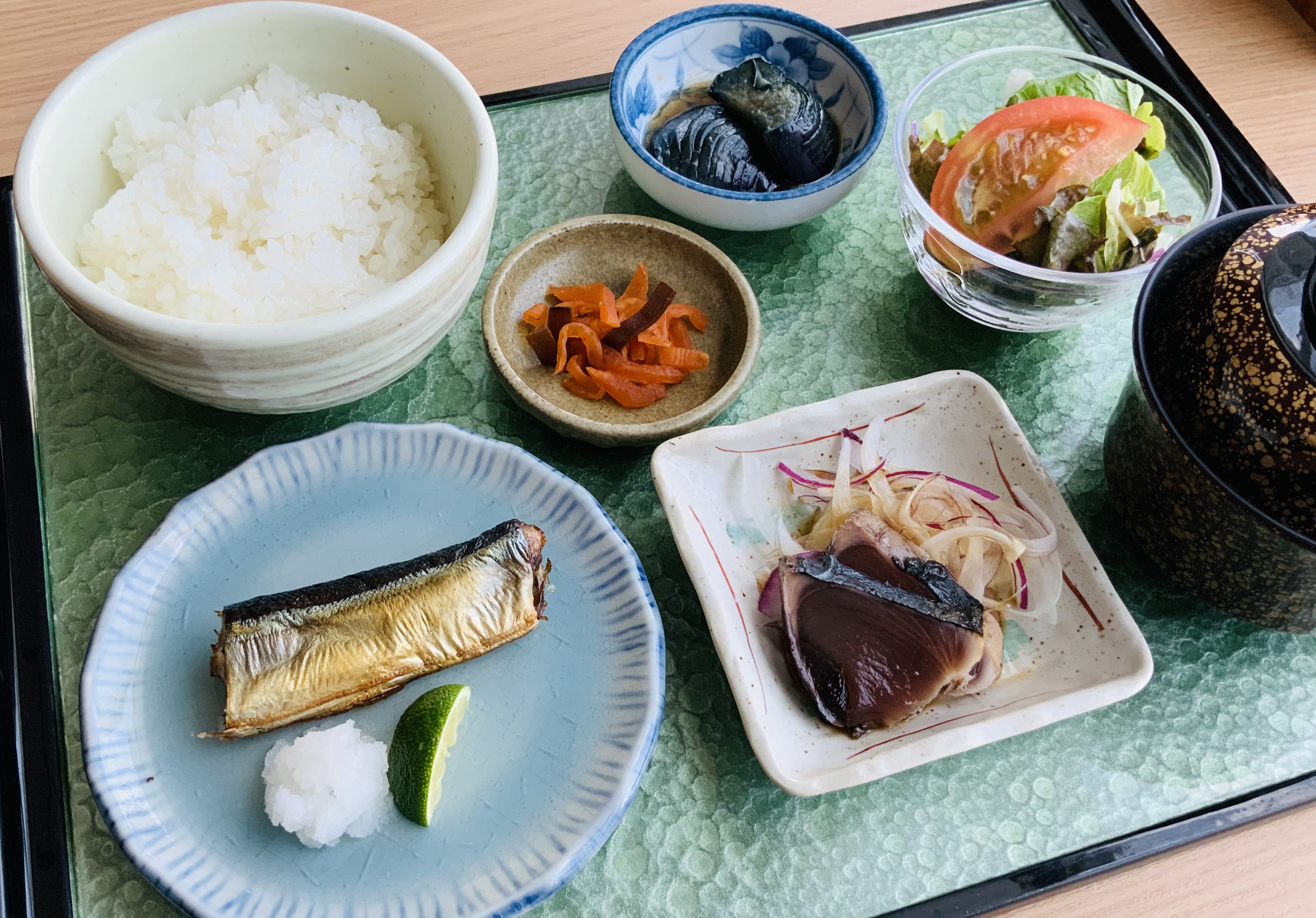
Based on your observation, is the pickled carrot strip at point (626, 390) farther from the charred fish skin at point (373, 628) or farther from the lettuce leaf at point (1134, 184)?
the lettuce leaf at point (1134, 184)

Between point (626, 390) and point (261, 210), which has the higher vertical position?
point (261, 210)

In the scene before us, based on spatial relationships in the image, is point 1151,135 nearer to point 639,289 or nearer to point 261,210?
point 639,289

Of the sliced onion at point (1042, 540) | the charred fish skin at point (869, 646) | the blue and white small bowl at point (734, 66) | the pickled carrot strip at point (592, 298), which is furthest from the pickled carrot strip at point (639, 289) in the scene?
the sliced onion at point (1042, 540)

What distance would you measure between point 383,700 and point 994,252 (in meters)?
0.97

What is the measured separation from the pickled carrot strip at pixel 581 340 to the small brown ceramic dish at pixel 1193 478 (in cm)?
66

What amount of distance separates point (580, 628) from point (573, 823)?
0.71ft

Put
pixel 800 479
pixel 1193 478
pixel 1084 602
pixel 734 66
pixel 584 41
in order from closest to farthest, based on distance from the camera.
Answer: pixel 1193 478 → pixel 1084 602 → pixel 800 479 → pixel 734 66 → pixel 584 41

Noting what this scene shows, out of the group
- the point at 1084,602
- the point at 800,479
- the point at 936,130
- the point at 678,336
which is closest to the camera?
the point at 1084,602

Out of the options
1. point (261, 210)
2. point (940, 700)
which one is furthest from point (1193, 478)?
point (261, 210)

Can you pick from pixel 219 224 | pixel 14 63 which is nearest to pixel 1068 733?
pixel 219 224

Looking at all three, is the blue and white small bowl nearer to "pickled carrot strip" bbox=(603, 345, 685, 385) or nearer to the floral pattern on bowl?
the floral pattern on bowl

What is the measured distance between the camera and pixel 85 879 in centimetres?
99

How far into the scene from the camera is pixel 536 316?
1.37m

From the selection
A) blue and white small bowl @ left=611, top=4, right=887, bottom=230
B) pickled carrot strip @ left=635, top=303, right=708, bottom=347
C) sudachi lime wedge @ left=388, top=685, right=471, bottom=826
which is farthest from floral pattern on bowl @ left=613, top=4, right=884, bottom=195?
sudachi lime wedge @ left=388, top=685, right=471, bottom=826
